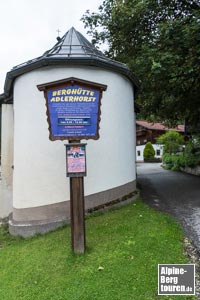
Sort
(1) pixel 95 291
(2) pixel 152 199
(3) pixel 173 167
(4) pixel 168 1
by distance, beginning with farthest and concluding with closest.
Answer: (3) pixel 173 167 < (4) pixel 168 1 < (2) pixel 152 199 < (1) pixel 95 291

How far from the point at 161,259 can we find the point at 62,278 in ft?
5.02

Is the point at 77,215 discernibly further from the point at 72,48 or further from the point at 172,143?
the point at 172,143

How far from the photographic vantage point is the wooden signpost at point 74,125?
5.09m

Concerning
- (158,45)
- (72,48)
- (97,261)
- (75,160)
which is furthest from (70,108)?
(158,45)

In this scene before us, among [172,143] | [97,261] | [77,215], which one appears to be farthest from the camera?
[172,143]

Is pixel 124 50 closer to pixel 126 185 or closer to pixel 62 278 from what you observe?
pixel 126 185

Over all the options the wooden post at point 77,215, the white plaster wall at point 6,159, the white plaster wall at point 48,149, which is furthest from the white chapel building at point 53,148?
the wooden post at point 77,215

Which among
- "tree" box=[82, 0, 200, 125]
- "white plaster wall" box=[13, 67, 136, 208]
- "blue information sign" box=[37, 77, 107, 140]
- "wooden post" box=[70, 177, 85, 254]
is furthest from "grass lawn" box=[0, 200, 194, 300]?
"tree" box=[82, 0, 200, 125]

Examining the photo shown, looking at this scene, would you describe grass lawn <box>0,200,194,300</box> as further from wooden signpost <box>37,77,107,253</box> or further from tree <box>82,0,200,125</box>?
tree <box>82,0,200,125</box>

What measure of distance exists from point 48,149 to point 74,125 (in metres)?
2.09

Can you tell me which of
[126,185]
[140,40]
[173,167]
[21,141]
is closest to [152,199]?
[126,185]

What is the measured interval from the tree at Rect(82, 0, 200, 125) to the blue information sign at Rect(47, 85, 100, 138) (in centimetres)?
403

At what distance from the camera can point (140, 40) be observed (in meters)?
12.2

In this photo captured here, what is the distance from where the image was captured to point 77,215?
5.09 m
